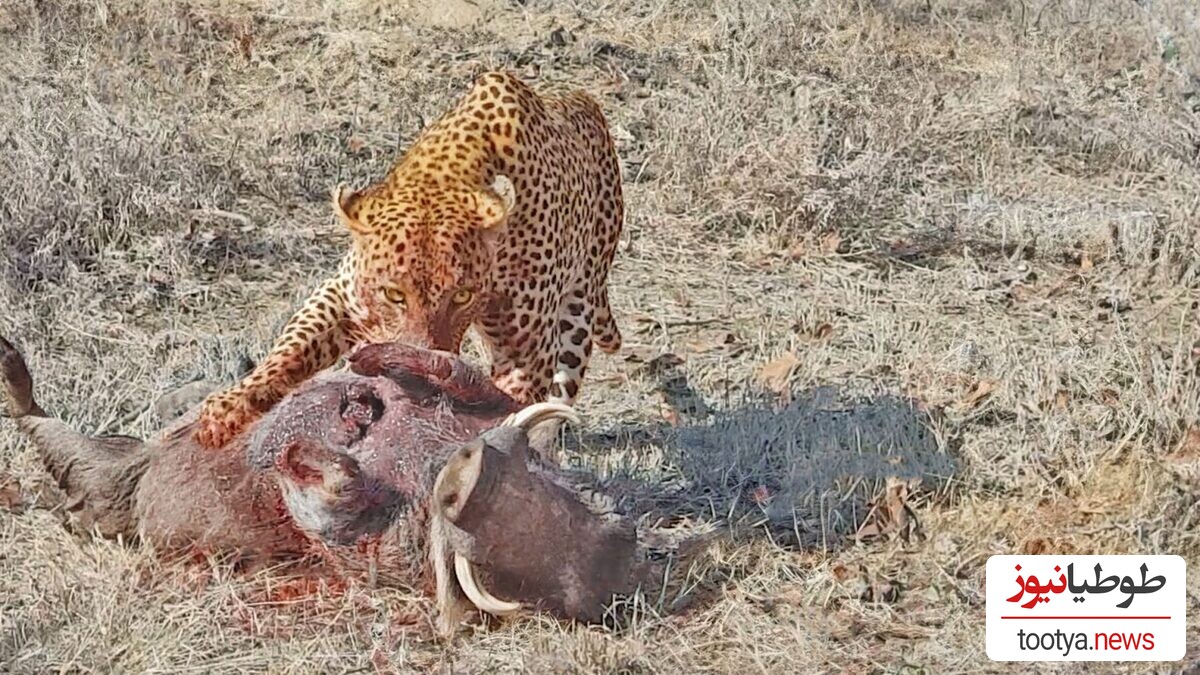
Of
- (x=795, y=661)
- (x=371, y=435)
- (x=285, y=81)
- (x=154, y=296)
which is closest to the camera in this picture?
(x=371, y=435)

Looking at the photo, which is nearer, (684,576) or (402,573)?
(402,573)

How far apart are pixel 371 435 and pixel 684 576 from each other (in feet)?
3.98

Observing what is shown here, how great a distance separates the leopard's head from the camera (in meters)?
5.91

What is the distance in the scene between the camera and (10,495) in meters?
6.24

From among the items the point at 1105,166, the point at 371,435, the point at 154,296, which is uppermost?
the point at 371,435

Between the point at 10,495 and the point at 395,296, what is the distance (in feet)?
4.63

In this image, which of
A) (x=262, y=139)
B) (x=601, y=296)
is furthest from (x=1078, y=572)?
(x=262, y=139)

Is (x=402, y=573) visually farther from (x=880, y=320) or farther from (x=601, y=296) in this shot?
(x=880, y=320)

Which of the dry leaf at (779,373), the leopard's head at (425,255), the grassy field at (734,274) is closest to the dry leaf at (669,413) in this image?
the grassy field at (734,274)

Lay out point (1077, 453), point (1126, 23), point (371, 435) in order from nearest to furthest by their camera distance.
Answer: point (371, 435), point (1077, 453), point (1126, 23)

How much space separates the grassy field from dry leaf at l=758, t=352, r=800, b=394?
0.05 ft

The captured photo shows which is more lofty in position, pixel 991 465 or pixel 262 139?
pixel 262 139

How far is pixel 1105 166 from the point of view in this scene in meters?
9.91

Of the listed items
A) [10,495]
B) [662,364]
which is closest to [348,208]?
[10,495]
